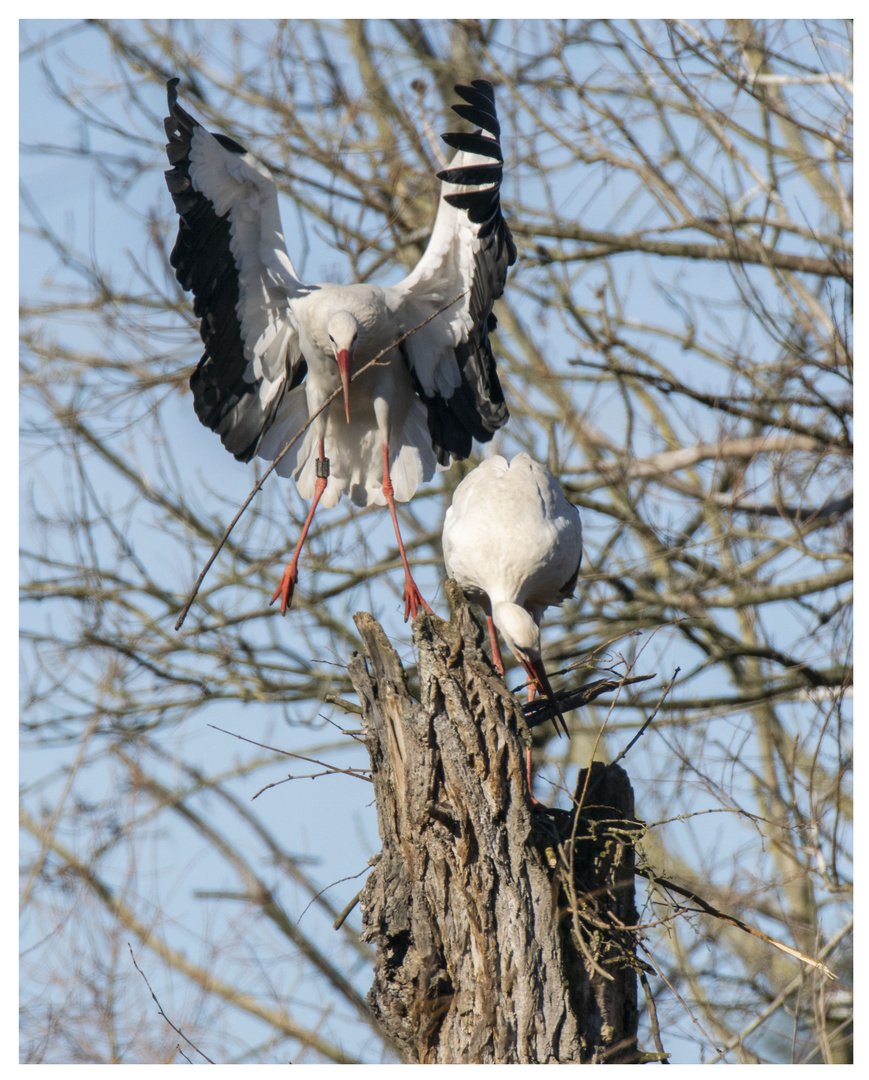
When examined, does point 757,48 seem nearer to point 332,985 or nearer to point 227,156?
point 227,156

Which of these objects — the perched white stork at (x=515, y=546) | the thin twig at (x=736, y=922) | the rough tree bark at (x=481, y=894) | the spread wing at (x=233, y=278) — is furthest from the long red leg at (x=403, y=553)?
the thin twig at (x=736, y=922)

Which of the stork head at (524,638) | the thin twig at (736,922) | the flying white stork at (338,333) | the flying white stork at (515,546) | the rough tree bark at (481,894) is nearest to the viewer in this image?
the rough tree bark at (481,894)

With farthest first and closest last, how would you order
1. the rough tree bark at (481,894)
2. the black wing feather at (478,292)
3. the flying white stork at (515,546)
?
the black wing feather at (478,292)
the flying white stork at (515,546)
the rough tree bark at (481,894)

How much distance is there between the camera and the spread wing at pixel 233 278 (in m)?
6.39

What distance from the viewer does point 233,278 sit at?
6.86m

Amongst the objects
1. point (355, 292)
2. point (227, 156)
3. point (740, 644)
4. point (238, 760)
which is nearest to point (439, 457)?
point (355, 292)

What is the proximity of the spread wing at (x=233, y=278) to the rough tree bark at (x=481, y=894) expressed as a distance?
327cm

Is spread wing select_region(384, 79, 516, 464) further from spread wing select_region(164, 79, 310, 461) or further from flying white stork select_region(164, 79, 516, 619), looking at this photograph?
spread wing select_region(164, 79, 310, 461)

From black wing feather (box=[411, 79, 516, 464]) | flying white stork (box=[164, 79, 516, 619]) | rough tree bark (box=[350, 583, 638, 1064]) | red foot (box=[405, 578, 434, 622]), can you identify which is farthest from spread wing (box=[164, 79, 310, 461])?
rough tree bark (box=[350, 583, 638, 1064])

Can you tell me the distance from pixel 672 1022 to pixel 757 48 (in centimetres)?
685

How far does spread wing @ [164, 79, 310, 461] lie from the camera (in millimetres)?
6387

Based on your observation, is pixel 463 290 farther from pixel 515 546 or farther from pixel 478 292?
pixel 515 546

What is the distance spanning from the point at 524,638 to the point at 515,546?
1.80 feet

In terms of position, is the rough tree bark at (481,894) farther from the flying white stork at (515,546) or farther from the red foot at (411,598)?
the red foot at (411,598)
